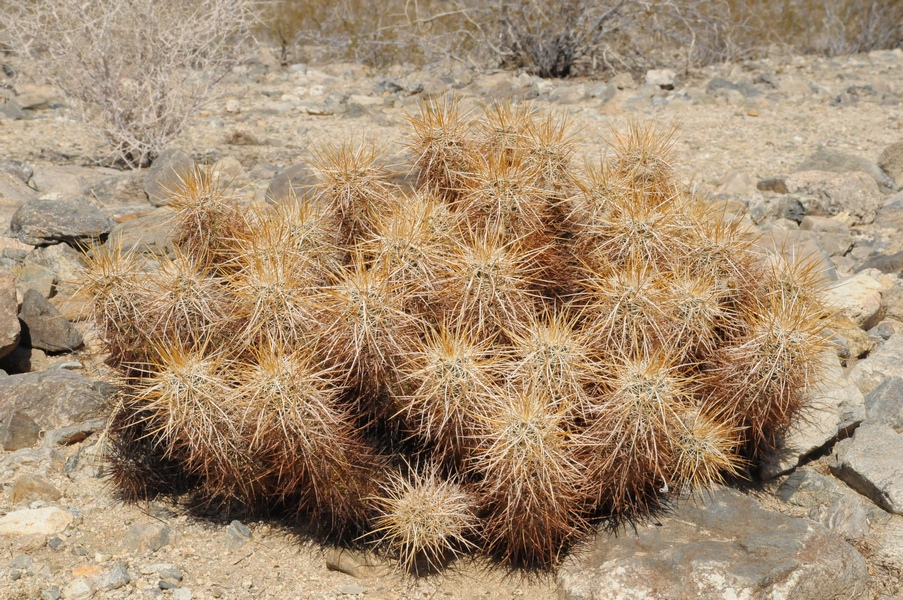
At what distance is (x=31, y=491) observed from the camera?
11.3 feet

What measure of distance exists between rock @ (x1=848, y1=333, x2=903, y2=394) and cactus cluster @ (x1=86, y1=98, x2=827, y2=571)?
104 cm

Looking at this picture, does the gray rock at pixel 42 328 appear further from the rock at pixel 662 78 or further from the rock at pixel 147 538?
the rock at pixel 662 78

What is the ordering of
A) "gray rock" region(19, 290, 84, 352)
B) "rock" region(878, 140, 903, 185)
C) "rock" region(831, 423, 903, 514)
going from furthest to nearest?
1. "rock" region(878, 140, 903, 185)
2. "gray rock" region(19, 290, 84, 352)
3. "rock" region(831, 423, 903, 514)

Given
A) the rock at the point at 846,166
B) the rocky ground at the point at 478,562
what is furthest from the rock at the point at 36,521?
the rock at the point at 846,166

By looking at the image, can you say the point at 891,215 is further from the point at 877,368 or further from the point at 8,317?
the point at 8,317

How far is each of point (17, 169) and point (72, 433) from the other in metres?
3.70

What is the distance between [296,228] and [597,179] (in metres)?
1.19

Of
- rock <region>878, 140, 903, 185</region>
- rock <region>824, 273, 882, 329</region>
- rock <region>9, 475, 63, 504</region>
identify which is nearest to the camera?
rock <region>9, 475, 63, 504</region>

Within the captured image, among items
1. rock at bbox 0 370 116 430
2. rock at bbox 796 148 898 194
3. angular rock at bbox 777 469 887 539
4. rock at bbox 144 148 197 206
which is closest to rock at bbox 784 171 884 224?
rock at bbox 796 148 898 194

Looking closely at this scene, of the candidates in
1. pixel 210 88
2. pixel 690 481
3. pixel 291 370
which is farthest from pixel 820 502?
pixel 210 88

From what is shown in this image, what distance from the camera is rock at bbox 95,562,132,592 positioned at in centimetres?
297

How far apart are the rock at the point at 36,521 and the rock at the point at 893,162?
6544mm

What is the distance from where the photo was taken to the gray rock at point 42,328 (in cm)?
451

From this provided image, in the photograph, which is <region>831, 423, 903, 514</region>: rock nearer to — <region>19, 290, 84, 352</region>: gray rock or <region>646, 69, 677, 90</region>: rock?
<region>19, 290, 84, 352</region>: gray rock
